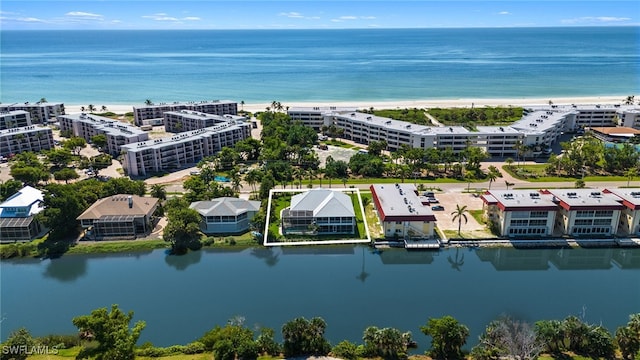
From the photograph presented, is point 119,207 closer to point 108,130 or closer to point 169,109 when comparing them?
point 108,130

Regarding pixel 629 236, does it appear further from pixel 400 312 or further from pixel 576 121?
pixel 576 121

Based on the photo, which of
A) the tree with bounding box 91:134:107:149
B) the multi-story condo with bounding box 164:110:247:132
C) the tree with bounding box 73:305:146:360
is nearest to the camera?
the tree with bounding box 73:305:146:360

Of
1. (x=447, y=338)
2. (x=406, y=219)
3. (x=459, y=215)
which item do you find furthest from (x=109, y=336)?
(x=459, y=215)

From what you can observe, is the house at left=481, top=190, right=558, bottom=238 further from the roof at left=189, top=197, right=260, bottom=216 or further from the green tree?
the green tree

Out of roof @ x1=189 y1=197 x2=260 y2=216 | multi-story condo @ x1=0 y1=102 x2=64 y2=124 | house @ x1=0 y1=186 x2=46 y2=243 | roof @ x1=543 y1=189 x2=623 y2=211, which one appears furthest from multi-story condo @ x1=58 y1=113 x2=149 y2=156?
roof @ x1=543 y1=189 x2=623 y2=211

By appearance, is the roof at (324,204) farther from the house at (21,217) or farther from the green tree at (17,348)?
the house at (21,217)

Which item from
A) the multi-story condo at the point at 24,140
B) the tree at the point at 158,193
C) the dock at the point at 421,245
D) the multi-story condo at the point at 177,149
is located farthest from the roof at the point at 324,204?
the multi-story condo at the point at 24,140
